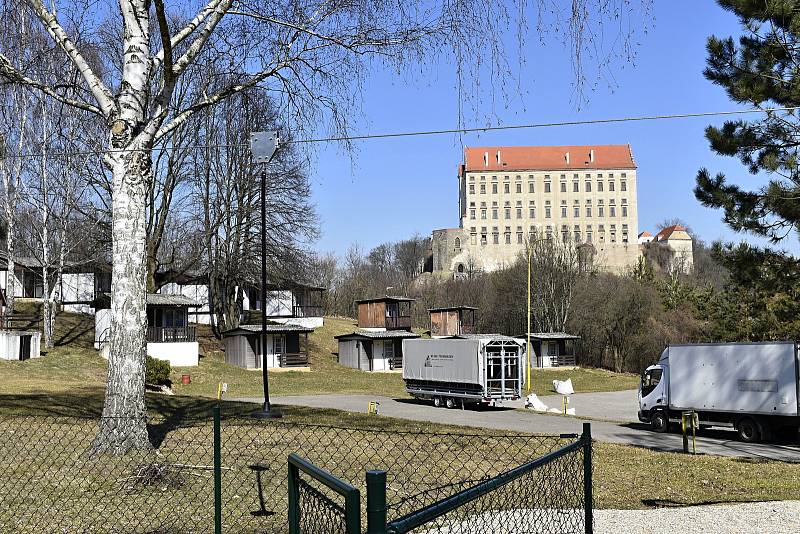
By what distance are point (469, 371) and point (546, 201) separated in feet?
345

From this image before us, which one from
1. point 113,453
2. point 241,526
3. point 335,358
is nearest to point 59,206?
point 335,358

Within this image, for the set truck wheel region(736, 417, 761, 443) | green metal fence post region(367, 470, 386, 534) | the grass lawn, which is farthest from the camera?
truck wheel region(736, 417, 761, 443)

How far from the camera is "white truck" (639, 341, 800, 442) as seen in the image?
2219 centimetres

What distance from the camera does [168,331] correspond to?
45.7 meters

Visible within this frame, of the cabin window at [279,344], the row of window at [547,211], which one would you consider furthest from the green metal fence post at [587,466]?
the row of window at [547,211]

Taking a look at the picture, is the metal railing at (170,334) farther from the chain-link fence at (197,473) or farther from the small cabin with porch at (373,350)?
the chain-link fence at (197,473)

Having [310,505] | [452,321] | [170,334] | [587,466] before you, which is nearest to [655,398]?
[587,466]

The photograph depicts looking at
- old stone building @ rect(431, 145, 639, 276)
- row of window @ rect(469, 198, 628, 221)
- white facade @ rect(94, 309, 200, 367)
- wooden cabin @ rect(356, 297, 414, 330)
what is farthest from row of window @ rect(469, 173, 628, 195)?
white facade @ rect(94, 309, 200, 367)

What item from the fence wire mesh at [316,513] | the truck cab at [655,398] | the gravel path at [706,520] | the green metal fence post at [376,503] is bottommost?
the truck cab at [655,398]

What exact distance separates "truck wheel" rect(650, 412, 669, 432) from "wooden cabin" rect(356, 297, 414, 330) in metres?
39.0

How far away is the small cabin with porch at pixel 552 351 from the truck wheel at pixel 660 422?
35.0 metres

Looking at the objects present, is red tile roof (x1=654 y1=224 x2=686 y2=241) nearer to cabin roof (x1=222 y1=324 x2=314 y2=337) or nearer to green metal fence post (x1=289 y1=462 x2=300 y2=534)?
cabin roof (x1=222 y1=324 x2=314 y2=337)

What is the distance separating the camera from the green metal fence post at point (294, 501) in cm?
346

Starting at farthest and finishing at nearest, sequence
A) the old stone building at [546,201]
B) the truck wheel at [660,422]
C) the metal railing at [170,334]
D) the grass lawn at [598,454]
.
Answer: the old stone building at [546,201] < the metal railing at [170,334] < the truck wheel at [660,422] < the grass lawn at [598,454]
